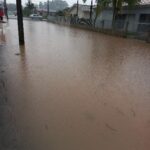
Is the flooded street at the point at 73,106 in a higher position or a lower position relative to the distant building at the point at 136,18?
lower

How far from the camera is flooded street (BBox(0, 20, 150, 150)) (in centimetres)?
267

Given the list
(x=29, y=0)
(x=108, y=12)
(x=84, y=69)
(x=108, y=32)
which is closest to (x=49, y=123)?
(x=84, y=69)

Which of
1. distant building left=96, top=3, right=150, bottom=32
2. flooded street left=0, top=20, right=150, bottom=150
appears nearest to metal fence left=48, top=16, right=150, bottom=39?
distant building left=96, top=3, right=150, bottom=32

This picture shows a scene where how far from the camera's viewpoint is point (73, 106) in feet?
11.9

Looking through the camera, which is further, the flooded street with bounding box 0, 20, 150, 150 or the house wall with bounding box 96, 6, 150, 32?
the house wall with bounding box 96, 6, 150, 32

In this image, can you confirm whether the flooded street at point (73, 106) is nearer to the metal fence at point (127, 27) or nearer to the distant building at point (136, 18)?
the metal fence at point (127, 27)

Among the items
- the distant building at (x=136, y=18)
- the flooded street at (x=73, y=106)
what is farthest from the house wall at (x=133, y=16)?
the flooded street at (x=73, y=106)

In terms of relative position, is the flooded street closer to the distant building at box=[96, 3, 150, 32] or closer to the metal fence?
the metal fence

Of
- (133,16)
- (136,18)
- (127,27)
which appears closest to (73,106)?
(127,27)

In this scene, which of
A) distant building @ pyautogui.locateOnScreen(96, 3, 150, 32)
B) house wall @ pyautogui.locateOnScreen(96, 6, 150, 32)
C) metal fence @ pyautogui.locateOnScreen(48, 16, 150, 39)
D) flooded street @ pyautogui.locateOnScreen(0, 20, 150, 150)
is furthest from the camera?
house wall @ pyautogui.locateOnScreen(96, 6, 150, 32)

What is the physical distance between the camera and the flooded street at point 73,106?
267cm

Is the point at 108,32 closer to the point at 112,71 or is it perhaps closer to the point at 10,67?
the point at 112,71

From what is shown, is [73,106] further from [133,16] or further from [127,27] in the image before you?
[133,16]

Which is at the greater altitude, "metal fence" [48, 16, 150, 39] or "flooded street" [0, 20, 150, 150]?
"metal fence" [48, 16, 150, 39]
